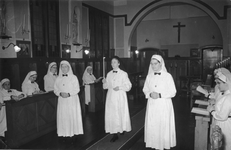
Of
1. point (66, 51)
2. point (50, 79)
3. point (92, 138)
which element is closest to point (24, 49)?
point (50, 79)

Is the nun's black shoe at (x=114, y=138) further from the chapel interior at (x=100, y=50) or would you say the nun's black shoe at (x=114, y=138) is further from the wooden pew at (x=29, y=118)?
the wooden pew at (x=29, y=118)

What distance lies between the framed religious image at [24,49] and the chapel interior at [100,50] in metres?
0.04

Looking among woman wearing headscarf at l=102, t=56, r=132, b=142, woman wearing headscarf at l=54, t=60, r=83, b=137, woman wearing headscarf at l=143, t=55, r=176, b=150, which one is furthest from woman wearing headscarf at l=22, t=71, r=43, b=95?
woman wearing headscarf at l=143, t=55, r=176, b=150

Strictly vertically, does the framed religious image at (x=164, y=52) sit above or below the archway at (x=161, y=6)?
below

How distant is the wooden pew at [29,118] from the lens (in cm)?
468

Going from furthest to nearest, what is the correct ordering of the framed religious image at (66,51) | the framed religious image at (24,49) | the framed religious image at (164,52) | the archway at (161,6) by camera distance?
the framed religious image at (164,52) → the archway at (161,6) → the framed religious image at (66,51) → the framed religious image at (24,49)

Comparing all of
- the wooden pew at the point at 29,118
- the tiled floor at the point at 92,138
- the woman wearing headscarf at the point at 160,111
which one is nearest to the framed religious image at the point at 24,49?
the wooden pew at the point at 29,118

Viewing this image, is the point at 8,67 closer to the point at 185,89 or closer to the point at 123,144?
the point at 123,144

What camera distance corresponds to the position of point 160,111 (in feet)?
13.0

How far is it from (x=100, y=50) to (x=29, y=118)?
8.60 meters

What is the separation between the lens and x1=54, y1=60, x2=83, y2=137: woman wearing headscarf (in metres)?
4.81

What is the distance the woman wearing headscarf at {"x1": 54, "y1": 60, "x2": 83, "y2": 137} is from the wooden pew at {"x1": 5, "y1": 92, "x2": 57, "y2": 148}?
2.77ft

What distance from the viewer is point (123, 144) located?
4559 mm

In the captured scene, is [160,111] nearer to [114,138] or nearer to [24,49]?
[114,138]
